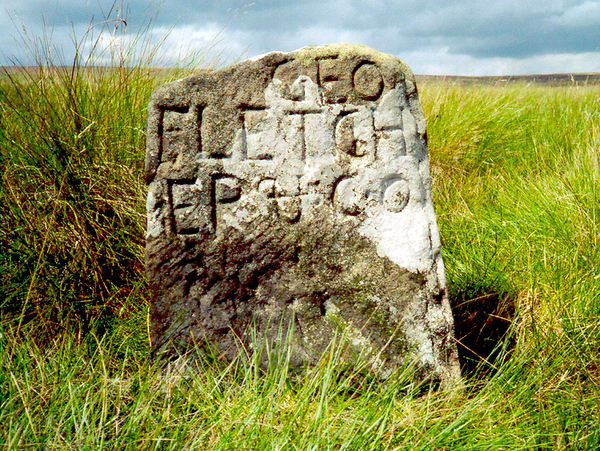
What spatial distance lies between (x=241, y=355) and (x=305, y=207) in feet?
1.89

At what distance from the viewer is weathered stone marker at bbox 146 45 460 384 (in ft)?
6.08

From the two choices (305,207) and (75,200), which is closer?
(305,207)

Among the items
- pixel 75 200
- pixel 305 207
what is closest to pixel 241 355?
pixel 305 207

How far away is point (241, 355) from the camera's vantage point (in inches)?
74.8

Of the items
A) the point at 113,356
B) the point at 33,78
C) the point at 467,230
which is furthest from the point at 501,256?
the point at 33,78

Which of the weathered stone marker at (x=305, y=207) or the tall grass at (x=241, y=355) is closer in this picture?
the tall grass at (x=241, y=355)

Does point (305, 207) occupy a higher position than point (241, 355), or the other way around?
point (305, 207)

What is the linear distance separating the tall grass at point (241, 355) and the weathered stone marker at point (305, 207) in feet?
0.45

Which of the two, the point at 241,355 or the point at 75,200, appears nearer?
the point at 241,355

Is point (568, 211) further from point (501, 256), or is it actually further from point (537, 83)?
point (537, 83)

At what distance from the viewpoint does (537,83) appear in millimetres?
5922

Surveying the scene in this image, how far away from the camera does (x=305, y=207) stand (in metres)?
1.87

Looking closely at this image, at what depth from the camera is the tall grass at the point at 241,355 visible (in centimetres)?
146

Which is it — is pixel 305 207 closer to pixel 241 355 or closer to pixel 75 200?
pixel 241 355
